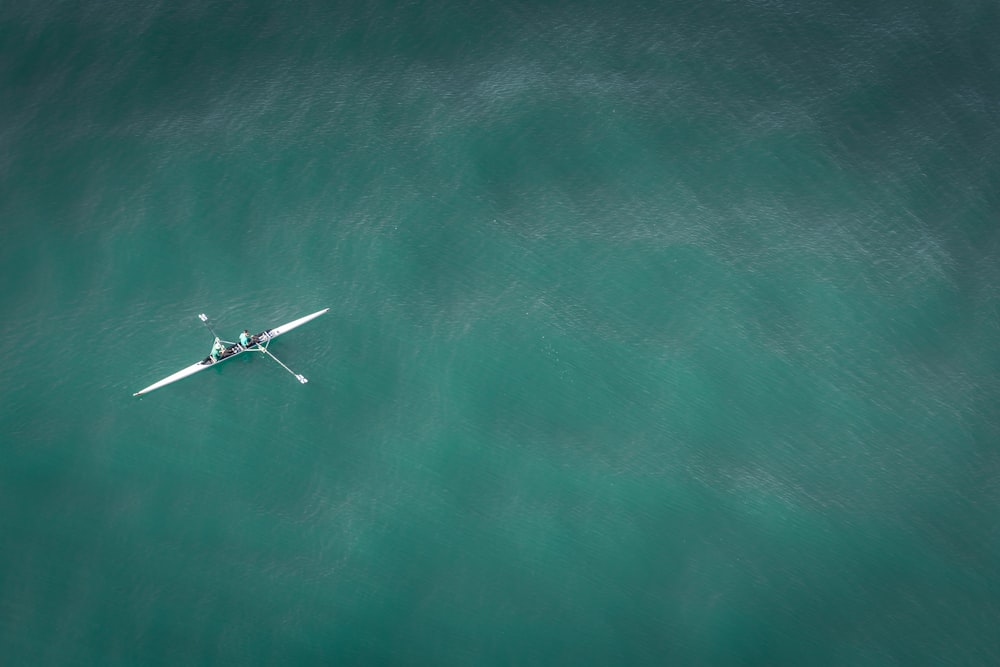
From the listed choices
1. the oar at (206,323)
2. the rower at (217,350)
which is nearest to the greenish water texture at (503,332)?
the oar at (206,323)

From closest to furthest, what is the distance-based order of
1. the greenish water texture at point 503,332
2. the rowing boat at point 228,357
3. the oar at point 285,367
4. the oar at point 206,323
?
the greenish water texture at point 503,332
the rowing boat at point 228,357
the oar at point 285,367
the oar at point 206,323

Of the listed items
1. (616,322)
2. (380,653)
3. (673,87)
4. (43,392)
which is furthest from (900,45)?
(43,392)

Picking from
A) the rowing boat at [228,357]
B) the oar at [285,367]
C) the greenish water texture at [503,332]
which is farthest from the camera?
the oar at [285,367]

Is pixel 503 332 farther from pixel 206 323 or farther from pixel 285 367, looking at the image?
pixel 206 323

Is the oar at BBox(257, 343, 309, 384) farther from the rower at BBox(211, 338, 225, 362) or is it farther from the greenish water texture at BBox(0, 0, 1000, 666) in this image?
the rower at BBox(211, 338, 225, 362)

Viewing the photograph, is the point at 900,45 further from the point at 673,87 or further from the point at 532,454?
the point at 532,454

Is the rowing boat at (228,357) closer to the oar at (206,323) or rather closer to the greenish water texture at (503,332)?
the greenish water texture at (503,332)

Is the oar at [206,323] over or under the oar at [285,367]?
over

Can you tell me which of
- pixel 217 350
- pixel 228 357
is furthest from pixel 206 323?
pixel 228 357

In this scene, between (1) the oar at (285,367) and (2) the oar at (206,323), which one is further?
(2) the oar at (206,323)
